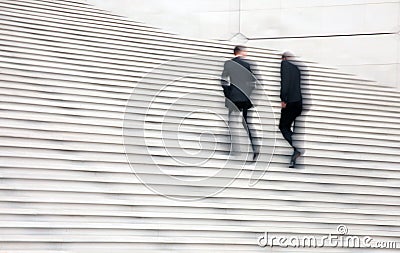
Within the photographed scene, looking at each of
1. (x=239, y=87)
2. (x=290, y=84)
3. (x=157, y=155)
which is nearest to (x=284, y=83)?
(x=290, y=84)

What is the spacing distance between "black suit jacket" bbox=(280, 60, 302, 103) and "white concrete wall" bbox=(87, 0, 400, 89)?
4.40m

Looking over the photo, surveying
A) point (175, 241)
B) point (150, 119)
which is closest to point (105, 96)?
point (150, 119)

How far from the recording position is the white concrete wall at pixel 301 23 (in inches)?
491

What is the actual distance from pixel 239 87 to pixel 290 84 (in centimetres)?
57

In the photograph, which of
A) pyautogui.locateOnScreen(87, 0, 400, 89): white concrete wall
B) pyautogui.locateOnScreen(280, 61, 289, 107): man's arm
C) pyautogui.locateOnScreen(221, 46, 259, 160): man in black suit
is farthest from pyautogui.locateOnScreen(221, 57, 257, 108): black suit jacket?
pyautogui.locateOnScreen(87, 0, 400, 89): white concrete wall

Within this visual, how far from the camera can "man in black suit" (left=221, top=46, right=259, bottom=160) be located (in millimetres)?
8219

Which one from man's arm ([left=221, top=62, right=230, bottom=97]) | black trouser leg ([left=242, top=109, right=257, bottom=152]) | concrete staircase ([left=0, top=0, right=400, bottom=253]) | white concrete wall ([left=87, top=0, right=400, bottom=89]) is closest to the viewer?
concrete staircase ([left=0, top=0, right=400, bottom=253])

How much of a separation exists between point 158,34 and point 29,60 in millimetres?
3163

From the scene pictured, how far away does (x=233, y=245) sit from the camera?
6656mm

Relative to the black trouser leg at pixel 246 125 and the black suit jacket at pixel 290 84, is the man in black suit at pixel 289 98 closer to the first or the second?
the black suit jacket at pixel 290 84

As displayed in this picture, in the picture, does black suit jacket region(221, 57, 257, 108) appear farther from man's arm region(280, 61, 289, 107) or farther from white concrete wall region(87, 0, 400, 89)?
white concrete wall region(87, 0, 400, 89)

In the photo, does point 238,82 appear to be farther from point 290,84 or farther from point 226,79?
point 290,84

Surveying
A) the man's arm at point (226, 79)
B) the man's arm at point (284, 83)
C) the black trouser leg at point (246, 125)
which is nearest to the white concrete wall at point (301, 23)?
the man's arm at point (226, 79)

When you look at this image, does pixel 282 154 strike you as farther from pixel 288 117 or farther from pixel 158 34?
pixel 158 34
